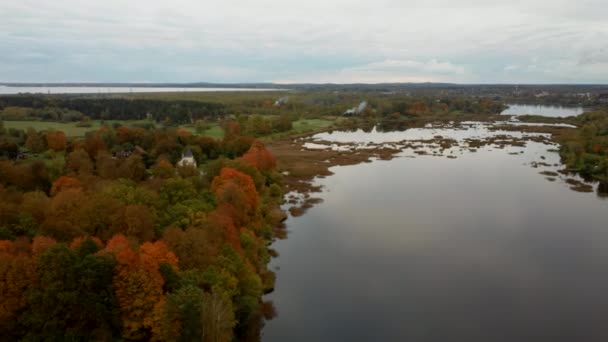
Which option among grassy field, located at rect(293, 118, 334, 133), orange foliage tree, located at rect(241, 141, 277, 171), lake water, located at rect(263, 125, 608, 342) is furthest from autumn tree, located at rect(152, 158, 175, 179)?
grassy field, located at rect(293, 118, 334, 133)

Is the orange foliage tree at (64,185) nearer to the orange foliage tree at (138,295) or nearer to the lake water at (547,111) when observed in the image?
the orange foliage tree at (138,295)

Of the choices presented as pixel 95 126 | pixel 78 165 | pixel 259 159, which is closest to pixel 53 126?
pixel 95 126

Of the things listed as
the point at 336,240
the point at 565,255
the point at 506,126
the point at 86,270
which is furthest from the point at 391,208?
the point at 506,126

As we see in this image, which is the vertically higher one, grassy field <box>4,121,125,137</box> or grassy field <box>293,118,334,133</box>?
grassy field <box>4,121,125,137</box>

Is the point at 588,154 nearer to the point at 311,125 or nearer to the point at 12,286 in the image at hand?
the point at 12,286

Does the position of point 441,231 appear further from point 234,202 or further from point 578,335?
point 234,202

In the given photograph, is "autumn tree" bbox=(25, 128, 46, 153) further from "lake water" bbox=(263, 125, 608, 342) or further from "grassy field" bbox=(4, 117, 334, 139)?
"lake water" bbox=(263, 125, 608, 342)
